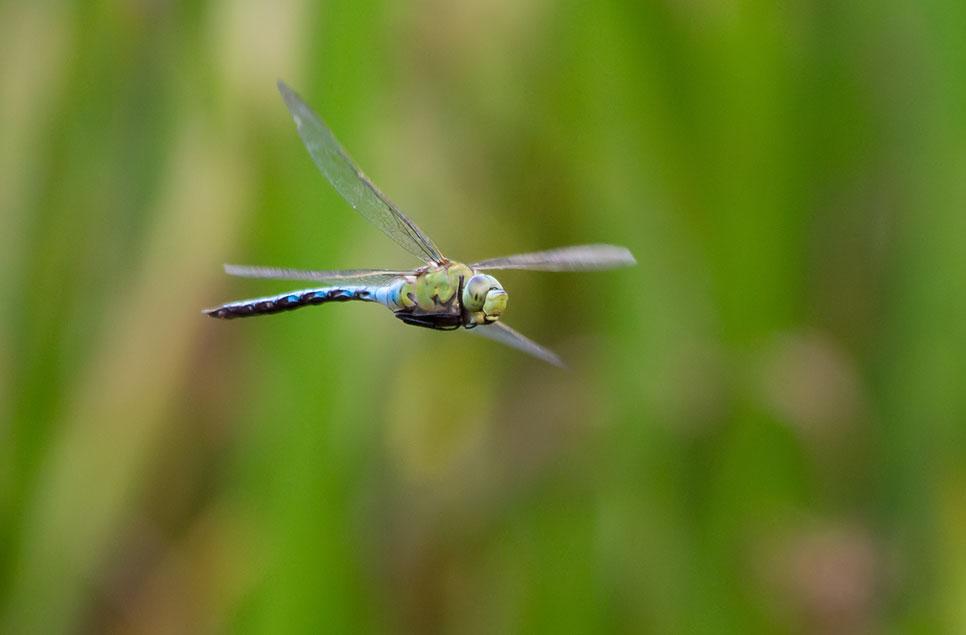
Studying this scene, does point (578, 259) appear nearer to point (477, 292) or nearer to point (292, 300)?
point (477, 292)

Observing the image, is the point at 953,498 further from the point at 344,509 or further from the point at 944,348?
the point at 344,509

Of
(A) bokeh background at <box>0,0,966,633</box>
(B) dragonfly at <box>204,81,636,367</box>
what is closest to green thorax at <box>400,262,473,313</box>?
(B) dragonfly at <box>204,81,636,367</box>

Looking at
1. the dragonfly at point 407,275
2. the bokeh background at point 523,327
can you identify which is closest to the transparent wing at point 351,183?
the dragonfly at point 407,275

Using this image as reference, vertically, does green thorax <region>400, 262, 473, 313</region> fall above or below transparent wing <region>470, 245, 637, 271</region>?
below

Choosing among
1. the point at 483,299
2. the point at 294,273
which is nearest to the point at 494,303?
the point at 483,299

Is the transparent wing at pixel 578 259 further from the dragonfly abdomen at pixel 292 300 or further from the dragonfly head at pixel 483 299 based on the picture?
the dragonfly abdomen at pixel 292 300

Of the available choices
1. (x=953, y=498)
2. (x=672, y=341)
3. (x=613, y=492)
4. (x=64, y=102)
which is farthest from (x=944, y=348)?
(x=64, y=102)

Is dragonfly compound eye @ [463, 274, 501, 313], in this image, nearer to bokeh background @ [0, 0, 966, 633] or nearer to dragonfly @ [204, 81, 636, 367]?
dragonfly @ [204, 81, 636, 367]

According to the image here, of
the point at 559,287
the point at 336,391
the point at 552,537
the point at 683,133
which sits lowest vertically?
the point at 552,537
